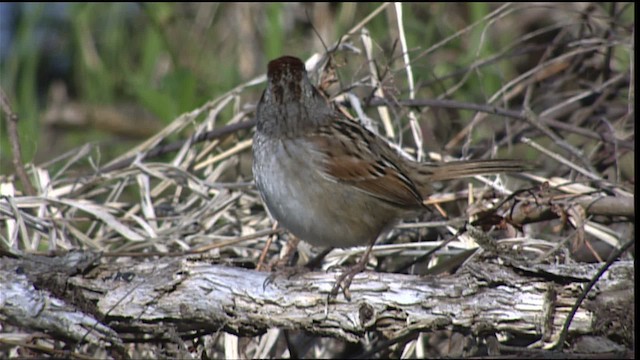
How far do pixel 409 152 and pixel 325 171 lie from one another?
58 centimetres

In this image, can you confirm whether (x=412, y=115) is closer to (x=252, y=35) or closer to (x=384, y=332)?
(x=384, y=332)

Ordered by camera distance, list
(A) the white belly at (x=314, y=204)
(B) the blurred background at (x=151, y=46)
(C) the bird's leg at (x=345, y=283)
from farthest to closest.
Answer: (B) the blurred background at (x=151, y=46), (A) the white belly at (x=314, y=204), (C) the bird's leg at (x=345, y=283)

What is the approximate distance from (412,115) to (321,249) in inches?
23.8

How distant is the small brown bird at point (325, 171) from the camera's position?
2.89 m

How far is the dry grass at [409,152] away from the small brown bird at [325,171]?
122 millimetres

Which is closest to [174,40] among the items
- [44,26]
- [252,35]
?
[252,35]

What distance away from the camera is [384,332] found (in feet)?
7.58

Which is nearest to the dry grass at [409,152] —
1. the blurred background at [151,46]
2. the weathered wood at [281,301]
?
the weathered wood at [281,301]

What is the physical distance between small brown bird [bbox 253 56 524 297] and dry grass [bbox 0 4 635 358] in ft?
0.40

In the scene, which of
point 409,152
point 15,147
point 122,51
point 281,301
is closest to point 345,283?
point 281,301

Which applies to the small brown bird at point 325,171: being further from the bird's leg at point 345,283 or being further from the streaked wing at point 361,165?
the bird's leg at point 345,283

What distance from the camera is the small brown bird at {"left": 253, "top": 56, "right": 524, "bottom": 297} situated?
9.50 ft

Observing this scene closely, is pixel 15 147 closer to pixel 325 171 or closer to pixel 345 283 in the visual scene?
pixel 325 171

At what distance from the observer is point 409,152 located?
3.49 metres
